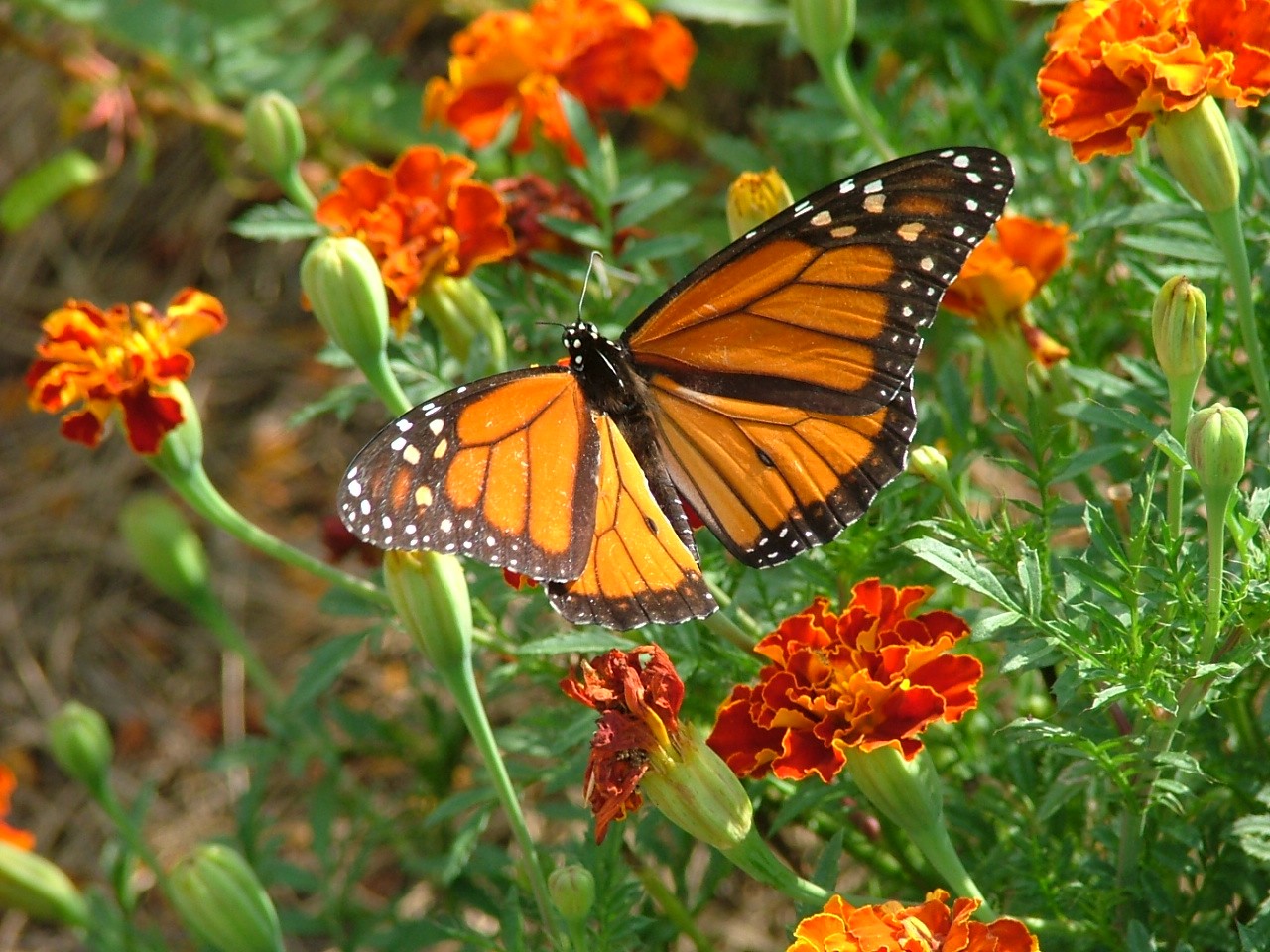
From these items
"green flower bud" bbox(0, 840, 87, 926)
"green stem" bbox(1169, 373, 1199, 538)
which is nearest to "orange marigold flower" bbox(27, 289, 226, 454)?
"green flower bud" bbox(0, 840, 87, 926)

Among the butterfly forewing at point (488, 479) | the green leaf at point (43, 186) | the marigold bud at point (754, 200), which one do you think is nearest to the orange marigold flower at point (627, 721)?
the butterfly forewing at point (488, 479)

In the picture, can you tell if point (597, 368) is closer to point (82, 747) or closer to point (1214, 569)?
point (1214, 569)

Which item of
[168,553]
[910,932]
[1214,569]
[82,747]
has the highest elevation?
[1214,569]

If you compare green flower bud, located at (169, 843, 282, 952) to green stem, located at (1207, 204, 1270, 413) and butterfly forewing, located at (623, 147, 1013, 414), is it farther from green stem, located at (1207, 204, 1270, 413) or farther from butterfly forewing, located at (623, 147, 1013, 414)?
green stem, located at (1207, 204, 1270, 413)

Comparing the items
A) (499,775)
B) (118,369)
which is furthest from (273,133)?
(499,775)

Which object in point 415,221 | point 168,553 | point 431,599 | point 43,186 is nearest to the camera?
point 431,599

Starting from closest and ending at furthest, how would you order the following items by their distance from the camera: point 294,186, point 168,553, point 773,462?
point 773,462 → point 294,186 → point 168,553
